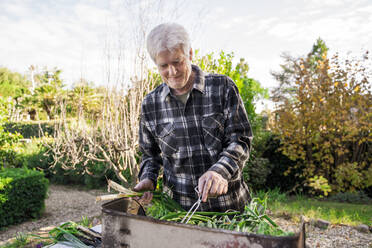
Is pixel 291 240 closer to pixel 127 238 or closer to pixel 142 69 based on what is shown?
pixel 127 238

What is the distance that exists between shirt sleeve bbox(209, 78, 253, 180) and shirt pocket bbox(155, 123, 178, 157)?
296mm

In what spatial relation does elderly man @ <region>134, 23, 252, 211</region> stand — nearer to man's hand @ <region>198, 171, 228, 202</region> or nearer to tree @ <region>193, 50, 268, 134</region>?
man's hand @ <region>198, 171, 228, 202</region>

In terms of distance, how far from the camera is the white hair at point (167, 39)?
1.46 metres

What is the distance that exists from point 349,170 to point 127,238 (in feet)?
23.6

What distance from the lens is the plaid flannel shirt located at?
62.1 inches

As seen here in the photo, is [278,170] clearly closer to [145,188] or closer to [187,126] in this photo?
[187,126]

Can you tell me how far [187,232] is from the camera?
845 millimetres

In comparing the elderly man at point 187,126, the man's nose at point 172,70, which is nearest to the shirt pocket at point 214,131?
the elderly man at point 187,126

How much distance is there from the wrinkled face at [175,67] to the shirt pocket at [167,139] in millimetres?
248

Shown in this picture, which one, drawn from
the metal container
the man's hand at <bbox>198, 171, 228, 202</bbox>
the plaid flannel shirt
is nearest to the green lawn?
the plaid flannel shirt

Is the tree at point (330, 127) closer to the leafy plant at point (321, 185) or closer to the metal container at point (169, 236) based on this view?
the leafy plant at point (321, 185)

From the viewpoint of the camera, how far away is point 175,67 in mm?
1531

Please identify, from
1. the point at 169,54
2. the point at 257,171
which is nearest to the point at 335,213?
the point at 257,171

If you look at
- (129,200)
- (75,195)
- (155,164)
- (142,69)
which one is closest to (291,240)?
(129,200)
